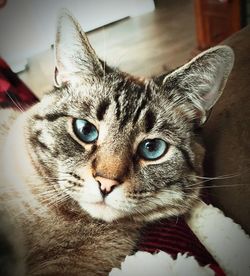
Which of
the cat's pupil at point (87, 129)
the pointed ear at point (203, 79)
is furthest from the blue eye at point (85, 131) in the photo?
the pointed ear at point (203, 79)

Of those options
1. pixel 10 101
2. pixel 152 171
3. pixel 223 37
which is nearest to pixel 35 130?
pixel 10 101

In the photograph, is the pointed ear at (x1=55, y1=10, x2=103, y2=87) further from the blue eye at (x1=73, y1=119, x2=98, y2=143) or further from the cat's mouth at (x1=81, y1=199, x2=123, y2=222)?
the cat's mouth at (x1=81, y1=199, x2=123, y2=222)

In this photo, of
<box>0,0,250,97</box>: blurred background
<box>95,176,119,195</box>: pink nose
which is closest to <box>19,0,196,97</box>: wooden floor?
<box>0,0,250,97</box>: blurred background

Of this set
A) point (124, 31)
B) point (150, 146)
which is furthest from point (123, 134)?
point (124, 31)

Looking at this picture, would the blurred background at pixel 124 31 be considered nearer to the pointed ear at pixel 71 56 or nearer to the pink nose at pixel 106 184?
the pointed ear at pixel 71 56

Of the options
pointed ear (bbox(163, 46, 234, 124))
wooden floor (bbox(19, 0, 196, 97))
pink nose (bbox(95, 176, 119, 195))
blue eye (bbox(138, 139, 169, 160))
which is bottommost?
pink nose (bbox(95, 176, 119, 195))

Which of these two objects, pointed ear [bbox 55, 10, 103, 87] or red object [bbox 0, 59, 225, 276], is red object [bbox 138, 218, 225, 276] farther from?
pointed ear [bbox 55, 10, 103, 87]

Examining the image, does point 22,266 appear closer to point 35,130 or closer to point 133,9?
point 35,130

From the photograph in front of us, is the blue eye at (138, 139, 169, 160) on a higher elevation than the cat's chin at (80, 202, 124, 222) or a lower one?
higher
